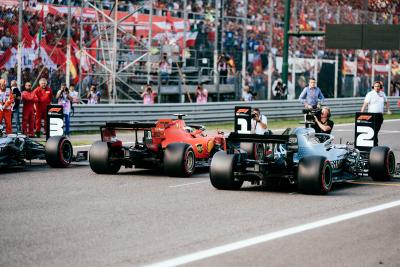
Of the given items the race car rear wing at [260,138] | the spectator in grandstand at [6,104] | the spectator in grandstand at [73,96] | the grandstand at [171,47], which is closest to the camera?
the race car rear wing at [260,138]

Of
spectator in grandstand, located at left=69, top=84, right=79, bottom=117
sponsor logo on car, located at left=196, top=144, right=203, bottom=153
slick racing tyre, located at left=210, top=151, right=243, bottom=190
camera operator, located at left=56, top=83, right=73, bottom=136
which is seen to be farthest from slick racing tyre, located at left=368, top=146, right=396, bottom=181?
spectator in grandstand, located at left=69, top=84, right=79, bottom=117

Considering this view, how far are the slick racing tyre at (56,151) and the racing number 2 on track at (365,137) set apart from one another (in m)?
5.77

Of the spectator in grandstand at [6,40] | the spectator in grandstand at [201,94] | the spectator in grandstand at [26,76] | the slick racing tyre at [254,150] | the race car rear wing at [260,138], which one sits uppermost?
the spectator in grandstand at [6,40]

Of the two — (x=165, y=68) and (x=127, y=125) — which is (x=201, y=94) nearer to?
(x=165, y=68)

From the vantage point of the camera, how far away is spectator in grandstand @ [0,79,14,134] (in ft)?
79.0

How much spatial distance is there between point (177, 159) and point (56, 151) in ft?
9.42

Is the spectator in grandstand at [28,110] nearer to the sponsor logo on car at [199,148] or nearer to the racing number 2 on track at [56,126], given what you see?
the racing number 2 on track at [56,126]

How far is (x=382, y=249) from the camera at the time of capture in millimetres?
9844

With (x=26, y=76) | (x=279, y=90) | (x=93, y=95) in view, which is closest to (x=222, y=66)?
(x=279, y=90)

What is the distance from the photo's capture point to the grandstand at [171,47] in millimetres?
27569

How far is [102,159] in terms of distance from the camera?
1723 cm

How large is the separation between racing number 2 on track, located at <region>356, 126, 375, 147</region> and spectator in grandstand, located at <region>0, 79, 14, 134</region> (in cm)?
984

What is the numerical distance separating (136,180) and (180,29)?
56.9 ft

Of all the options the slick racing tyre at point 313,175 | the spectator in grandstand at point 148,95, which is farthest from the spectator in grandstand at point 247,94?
the slick racing tyre at point 313,175
